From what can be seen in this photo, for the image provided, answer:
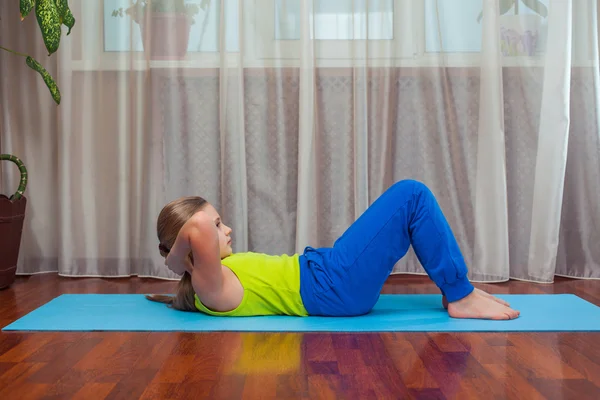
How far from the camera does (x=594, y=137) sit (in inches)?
125

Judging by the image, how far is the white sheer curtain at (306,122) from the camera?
3195mm

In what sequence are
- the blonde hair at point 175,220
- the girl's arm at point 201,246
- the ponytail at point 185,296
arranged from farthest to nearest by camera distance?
the ponytail at point 185,296, the blonde hair at point 175,220, the girl's arm at point 201,246

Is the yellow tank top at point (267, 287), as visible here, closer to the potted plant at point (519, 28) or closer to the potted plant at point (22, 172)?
the potted plant at point (22, 172)

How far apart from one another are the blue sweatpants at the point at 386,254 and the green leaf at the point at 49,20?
4.75ft

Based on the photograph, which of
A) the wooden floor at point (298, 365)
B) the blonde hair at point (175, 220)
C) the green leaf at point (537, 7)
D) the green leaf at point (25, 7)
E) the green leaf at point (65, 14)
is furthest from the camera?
the green leaf at point (537, 7)

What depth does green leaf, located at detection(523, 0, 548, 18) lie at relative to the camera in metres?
3.18

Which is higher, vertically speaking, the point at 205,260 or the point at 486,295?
the point at 205,260

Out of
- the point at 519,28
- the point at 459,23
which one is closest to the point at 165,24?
the point at 459,23

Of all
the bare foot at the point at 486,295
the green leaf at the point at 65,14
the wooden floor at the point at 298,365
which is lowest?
the wooden floor at the point at 298,365

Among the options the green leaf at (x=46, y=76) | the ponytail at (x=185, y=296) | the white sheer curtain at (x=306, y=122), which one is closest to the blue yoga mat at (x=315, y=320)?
the ponytail at (x=185, y=296)

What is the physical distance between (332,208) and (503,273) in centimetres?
78

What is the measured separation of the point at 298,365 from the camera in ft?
5.65

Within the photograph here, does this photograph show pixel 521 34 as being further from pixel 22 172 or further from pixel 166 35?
pixel 22 172

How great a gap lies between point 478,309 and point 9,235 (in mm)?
1852
